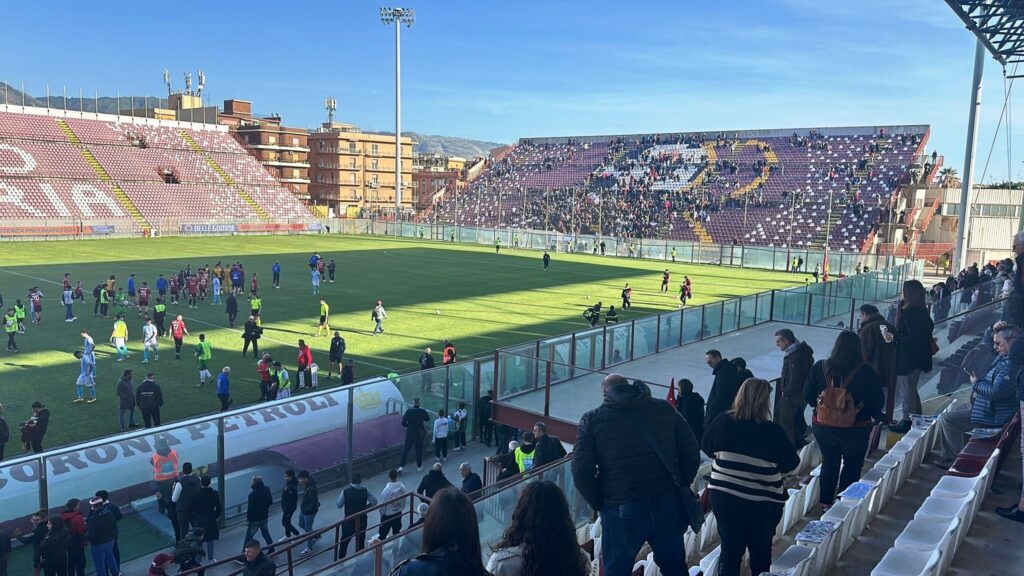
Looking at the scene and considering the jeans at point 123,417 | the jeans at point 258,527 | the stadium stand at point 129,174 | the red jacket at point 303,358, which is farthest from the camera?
the stadium stand at point 129,174

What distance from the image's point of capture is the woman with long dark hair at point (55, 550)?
8469 mm

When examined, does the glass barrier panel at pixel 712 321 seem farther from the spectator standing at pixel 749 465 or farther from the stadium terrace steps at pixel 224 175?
the stadium terrace steps at pixel 224 175

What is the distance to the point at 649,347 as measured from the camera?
18.1m

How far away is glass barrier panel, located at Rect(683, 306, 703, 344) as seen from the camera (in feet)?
63.6

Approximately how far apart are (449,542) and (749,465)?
7.62ft

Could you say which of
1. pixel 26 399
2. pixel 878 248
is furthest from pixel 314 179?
pixel 26 399

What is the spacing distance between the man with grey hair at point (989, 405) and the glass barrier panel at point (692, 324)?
1132cm

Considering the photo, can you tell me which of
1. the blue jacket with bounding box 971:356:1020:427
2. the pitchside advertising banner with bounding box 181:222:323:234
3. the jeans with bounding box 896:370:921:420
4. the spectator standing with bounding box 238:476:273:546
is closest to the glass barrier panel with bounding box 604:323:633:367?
the jeans with bounding box 896:370:921:420

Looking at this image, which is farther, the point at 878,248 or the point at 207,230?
the point at 207,230

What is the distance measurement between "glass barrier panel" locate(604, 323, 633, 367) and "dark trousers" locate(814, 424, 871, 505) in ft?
32.6

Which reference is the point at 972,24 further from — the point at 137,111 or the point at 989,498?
the point at 137,111

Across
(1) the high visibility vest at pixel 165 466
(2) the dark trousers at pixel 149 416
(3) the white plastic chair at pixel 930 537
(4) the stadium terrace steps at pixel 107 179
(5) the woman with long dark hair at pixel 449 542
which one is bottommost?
(2) the dark trousers at pixel 149 416

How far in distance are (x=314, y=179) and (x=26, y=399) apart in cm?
7962

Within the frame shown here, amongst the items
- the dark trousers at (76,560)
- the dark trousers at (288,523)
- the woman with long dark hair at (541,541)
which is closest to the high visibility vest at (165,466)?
the dark trousers at (76,560)
